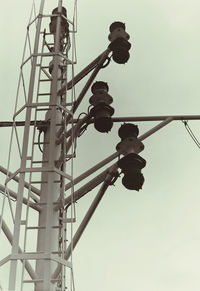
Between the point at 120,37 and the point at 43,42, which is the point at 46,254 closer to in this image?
the point at 120,37

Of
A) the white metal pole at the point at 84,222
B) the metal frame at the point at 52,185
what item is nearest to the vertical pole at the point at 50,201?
the metal frame at the point at 52,185

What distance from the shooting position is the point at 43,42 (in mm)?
8852

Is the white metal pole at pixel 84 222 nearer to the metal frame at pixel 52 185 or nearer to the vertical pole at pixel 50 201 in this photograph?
the metal frame at pixel 52 185

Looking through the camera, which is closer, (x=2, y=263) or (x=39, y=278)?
(x=2, y=263)

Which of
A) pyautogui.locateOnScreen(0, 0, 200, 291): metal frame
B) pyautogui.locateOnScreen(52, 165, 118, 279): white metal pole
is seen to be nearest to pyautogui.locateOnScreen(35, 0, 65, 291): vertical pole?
pyautogui.locateOnScreen(0, 0, 200, 291): metal frame

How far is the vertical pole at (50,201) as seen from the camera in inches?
246

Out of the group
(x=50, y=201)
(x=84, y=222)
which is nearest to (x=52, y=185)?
(x=50, y=201)

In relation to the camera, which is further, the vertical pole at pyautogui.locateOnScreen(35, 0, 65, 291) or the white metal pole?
the white metal pole

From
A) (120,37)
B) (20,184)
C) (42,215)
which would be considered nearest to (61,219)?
(42,215)

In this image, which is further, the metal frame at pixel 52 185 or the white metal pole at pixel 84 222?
the white metal pole at pixel 84 222

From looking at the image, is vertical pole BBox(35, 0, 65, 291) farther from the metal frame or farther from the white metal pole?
the white metal pole

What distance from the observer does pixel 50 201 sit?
22.1ft

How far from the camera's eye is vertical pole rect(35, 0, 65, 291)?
6255 millimetres

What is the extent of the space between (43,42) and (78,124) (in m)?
2.04
